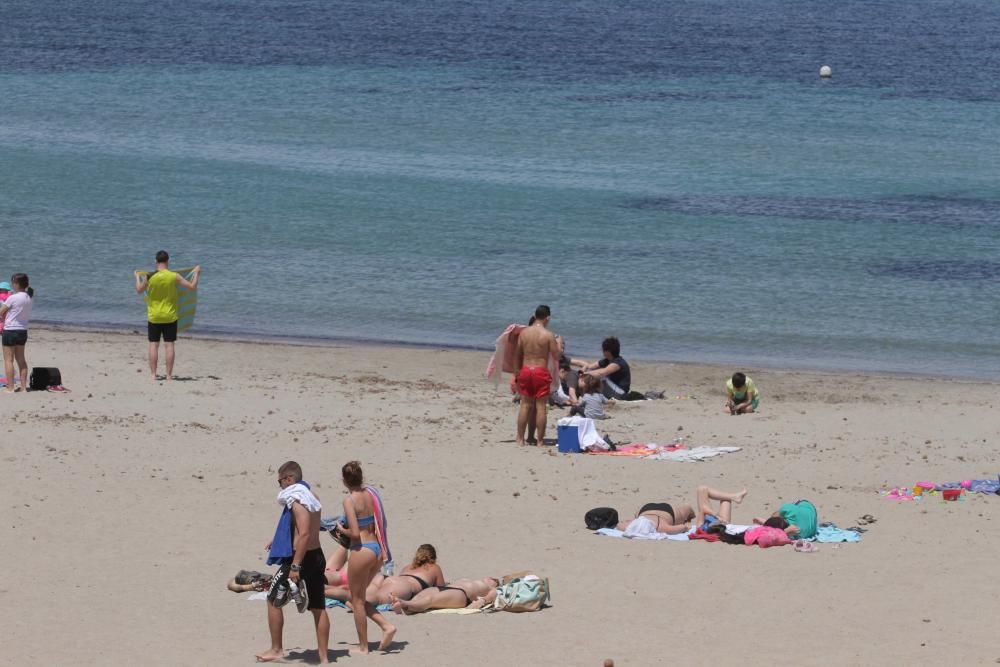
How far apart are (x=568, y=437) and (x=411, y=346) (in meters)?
7.37

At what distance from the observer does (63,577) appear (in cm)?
1098

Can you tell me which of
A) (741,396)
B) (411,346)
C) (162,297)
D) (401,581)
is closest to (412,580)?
(401,581)

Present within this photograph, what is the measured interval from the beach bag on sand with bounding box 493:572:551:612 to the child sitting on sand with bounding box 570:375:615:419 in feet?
18.1

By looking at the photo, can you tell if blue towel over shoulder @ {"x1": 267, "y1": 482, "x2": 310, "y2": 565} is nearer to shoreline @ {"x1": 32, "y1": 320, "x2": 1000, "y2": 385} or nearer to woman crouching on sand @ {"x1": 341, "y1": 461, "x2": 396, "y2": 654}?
woman crouching on sand @ {"x1": 341, "y1": 461, "x2": 396, "y2": 654}

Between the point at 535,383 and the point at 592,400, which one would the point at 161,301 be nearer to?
the point at 535,383

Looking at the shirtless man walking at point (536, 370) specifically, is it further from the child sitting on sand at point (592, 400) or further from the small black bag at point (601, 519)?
the small black bag at point (601, 519)

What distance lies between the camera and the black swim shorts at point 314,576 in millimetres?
9172

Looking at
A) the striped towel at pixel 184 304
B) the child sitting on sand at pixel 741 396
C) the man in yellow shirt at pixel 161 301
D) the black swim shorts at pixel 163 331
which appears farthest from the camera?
the striped towel at pixel 184 304

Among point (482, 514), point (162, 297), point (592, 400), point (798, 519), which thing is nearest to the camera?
point (798, 519)

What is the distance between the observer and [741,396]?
16.9m

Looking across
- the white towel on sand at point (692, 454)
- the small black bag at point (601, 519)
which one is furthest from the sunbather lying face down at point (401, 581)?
the white towel on sand at point (692, 454)

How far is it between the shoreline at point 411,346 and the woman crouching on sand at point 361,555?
1103cm

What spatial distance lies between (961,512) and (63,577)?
754 centimetres

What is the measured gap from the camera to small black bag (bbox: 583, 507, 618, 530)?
40.7 ft
